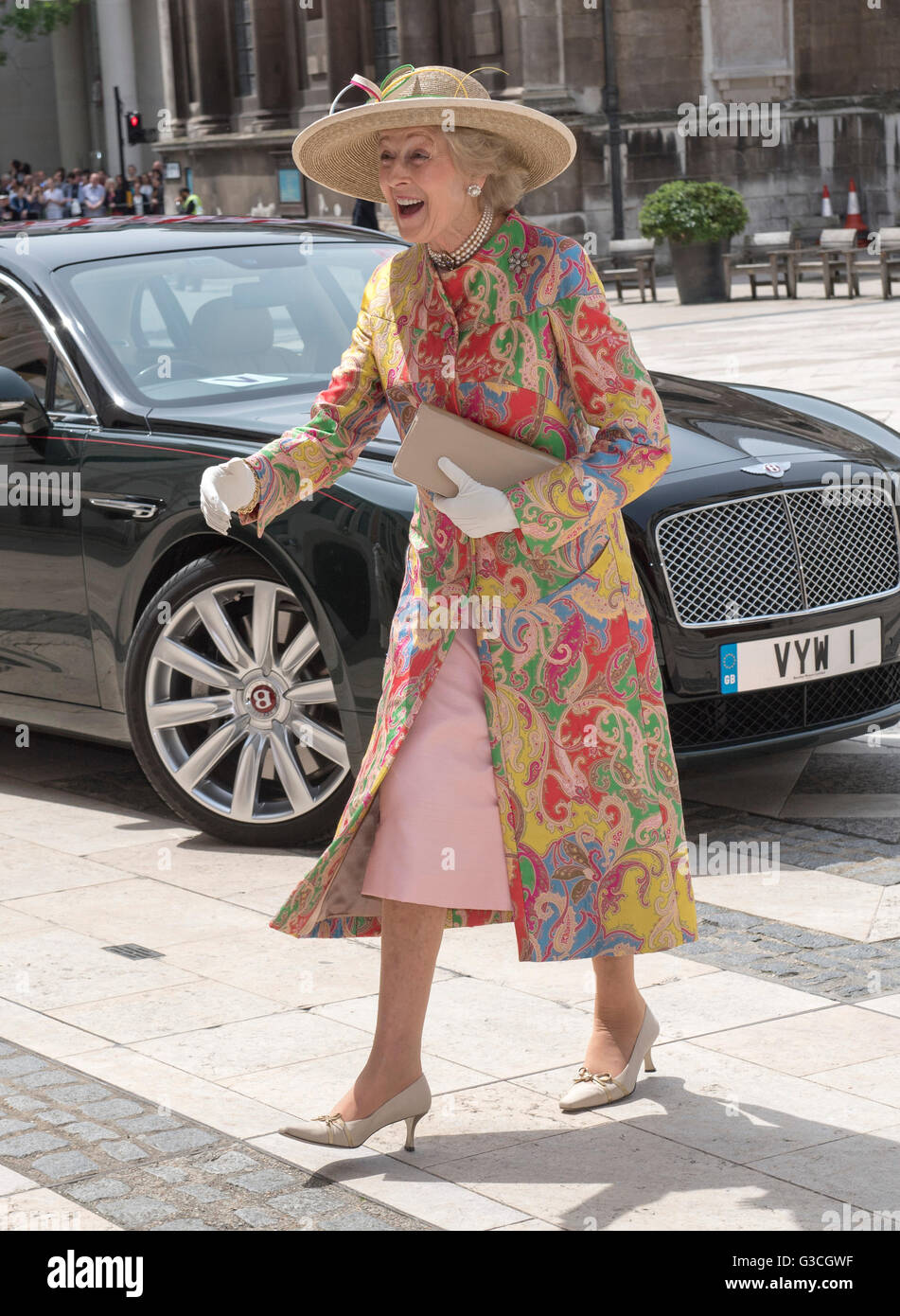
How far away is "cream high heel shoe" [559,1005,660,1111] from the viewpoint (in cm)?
380

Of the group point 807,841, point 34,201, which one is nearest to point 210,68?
point 34,201

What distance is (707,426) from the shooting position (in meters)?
5.89

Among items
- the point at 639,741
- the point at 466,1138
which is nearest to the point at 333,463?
the point at 639,741

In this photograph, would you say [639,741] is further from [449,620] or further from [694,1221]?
[694,1221]

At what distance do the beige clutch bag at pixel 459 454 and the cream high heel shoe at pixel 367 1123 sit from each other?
108 cm

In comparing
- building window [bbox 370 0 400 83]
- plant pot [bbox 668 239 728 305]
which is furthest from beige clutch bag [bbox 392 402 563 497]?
building window [bbox 370 0 400 83]

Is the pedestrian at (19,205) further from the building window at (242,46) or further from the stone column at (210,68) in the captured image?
the building window at (242,46)

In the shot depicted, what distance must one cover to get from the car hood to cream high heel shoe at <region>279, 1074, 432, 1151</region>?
2320 mm

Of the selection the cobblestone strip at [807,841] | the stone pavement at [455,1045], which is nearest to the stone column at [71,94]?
the stone pavement at [455,1045]

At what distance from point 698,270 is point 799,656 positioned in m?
21.5

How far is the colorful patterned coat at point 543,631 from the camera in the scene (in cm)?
348

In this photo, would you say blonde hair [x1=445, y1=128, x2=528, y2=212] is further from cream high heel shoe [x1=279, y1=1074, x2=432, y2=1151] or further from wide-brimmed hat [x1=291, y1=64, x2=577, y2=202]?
cream high heel shoe [x1=279, y1=1074, x2=432, y2=1151]

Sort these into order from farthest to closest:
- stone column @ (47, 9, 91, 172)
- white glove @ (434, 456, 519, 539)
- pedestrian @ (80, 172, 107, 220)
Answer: stone column @ (47, 9, 91, 172), pedestrian @ (80, 172, 107, 220), white glove @ (434, 456, 519, 539)

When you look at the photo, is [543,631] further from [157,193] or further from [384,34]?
[157,193]
